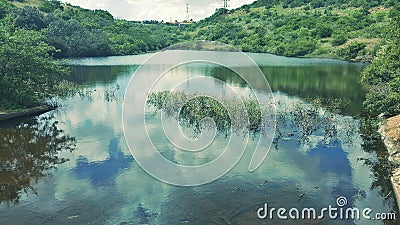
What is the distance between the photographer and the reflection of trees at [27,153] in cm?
1664

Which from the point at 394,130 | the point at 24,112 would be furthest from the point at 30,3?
the point at 394,130

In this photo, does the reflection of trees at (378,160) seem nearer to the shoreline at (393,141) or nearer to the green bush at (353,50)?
the shoreline at (393,141)

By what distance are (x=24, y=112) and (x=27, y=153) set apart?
9.15 metres

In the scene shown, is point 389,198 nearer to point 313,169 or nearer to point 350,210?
point 350,210

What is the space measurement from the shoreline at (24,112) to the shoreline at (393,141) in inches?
988

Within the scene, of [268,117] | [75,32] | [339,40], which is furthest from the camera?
[75,32]

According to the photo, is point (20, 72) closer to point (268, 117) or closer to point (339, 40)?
point (268, 117)

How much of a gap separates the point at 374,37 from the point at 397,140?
206ft

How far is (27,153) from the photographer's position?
20406mm

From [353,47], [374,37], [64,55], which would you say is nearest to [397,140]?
[353,47]

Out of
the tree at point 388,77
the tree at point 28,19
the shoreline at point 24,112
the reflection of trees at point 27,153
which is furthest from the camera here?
the tree at point 28,19

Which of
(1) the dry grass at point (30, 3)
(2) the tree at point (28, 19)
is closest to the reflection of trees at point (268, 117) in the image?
(2) the tree at point (28, 19)

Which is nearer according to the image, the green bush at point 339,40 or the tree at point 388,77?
the tree at point 388,77

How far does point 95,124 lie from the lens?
26.4 metres
